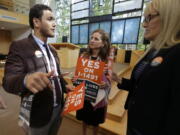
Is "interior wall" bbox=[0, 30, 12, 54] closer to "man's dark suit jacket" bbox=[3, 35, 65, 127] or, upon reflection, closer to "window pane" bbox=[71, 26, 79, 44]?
"window pane" bbox=[71, 26, 79, 44]

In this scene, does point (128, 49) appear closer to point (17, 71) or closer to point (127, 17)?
point (127, 17)

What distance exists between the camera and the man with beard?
0.78 meters

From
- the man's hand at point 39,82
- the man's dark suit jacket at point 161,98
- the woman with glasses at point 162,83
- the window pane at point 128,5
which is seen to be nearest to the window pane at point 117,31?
the window pane at point 128,5

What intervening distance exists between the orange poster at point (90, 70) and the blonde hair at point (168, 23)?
0.45 meters

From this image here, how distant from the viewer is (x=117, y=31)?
685 centimetres

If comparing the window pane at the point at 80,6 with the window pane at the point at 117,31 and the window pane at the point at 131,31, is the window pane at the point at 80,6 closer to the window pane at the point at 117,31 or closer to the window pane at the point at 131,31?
the window pane at the point at 117,31

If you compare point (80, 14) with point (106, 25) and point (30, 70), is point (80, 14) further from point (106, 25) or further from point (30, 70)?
point (30, 70)

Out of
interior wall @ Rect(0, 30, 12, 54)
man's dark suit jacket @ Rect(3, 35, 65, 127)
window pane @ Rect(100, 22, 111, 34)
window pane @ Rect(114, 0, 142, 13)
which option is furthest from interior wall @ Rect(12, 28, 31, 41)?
man's dark suit jacket @ Rect(3, 35, 65, 127)

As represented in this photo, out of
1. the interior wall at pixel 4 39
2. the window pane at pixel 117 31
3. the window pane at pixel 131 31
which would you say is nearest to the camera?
the window pane at pixel 131 31

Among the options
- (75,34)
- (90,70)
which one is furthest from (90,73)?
(75,34)

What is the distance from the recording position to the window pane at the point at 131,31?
612 cm

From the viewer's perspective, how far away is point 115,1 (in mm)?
6730

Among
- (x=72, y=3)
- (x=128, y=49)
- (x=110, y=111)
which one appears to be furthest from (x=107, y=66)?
(x=72, y=3)

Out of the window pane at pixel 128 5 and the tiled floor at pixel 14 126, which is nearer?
the tiled floor at pixel 14 126
